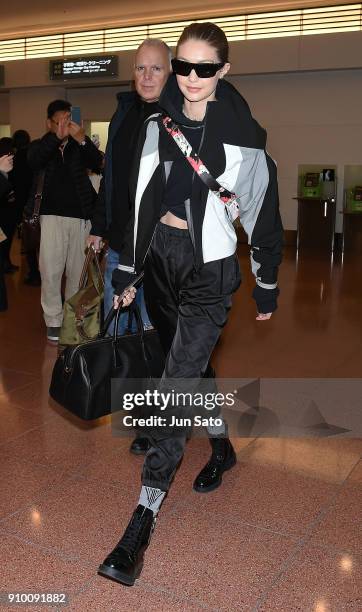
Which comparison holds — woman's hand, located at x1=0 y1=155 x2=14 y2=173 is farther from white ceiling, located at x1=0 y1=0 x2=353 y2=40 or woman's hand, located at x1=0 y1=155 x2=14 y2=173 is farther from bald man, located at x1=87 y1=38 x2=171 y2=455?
white ceiling, located at x1=0 y1=0 x2=353 y2=40

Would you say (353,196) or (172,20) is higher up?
(172,20)

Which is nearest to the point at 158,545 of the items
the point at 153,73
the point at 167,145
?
the point at 167,145

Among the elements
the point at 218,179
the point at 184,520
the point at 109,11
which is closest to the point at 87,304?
the point at 184,520

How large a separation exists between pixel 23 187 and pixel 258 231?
21.7 feet

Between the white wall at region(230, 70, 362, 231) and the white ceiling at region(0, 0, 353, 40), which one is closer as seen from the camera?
the white ceiling at region(0, 0, 353, 40)

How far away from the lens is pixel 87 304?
388 centimetres

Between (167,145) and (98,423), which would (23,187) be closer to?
(98,423)

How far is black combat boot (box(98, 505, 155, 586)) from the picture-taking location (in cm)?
229

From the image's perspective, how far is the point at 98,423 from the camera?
149 inches

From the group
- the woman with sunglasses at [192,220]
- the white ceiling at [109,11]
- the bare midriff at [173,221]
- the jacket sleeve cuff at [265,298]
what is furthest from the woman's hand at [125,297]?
the white ceiling at [109,11]

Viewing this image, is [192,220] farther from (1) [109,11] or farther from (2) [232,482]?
(1) [109,11]

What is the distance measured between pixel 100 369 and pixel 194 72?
3.91 feet

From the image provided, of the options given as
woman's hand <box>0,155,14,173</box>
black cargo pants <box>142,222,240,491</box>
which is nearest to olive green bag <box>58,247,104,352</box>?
woman's hand <box>0,155,14,173</box>

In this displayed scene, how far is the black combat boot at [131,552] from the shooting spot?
7.53 ft
